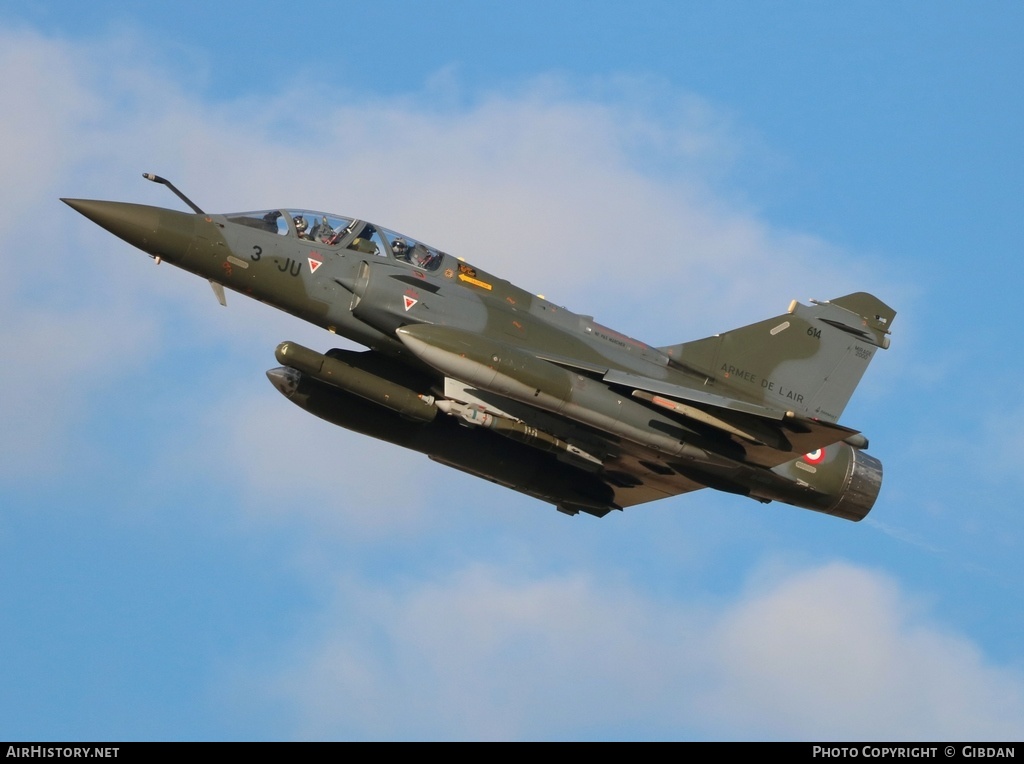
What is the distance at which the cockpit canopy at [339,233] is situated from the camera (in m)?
21.6

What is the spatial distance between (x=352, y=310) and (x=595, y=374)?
3.71 m

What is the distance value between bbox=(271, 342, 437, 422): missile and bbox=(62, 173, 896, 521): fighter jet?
0.08ft

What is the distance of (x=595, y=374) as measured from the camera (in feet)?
69.9

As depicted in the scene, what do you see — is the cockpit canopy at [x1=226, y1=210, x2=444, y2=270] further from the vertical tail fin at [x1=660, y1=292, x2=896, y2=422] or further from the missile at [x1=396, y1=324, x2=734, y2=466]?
the vertical tail fin at [x1=660, y1=292, x2=896, y2=422]

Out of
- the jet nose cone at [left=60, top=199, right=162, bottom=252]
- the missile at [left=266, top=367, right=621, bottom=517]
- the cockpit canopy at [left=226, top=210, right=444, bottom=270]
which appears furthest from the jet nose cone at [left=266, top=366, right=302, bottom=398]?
the jet nose cone at [left=60, top=199, right=162, bottom=252]

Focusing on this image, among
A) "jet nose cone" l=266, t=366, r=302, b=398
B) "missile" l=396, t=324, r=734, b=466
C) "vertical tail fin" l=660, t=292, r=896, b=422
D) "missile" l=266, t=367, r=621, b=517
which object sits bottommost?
"missile" l=396, t=324, r=734, b=466

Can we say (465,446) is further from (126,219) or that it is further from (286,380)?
(126,219)

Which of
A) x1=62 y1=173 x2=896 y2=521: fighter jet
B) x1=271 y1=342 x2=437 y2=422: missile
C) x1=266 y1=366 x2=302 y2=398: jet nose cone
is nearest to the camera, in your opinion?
x1=62 y1=173 x2=896 y2=521: fighter jet

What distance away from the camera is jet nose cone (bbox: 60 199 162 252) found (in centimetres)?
2047

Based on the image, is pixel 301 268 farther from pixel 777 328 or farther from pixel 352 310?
pixel 777 328
